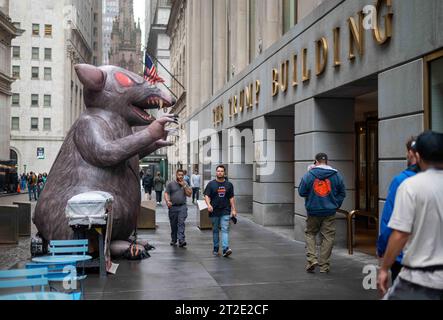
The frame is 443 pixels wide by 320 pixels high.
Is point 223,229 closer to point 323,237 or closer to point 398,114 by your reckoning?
point 323,237

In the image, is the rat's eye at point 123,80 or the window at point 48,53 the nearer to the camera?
the rat's eye at point 123,80

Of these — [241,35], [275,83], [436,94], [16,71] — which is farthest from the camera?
[16,71]

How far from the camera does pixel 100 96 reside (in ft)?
31.6

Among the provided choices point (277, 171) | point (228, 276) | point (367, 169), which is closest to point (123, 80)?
point (228, 276)

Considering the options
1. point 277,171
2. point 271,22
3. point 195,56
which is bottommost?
point 277,171

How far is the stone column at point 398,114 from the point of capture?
7574 mm

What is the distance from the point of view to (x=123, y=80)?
32.4ft

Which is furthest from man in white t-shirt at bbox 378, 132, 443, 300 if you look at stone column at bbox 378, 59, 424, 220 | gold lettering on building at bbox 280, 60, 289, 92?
gold lettering on building at bbox 280, 60, 289, 92

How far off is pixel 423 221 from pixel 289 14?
12061mm

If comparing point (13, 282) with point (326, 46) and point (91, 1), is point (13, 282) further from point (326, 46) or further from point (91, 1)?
point (91, 1)

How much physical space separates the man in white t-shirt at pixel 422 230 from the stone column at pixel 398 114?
4.25 m

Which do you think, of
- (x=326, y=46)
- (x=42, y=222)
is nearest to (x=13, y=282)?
(x=42, y=222)

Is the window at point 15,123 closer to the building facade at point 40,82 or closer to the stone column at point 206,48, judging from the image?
the building facade at point 40,82

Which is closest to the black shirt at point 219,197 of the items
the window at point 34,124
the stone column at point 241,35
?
the stone column at point 241,35
